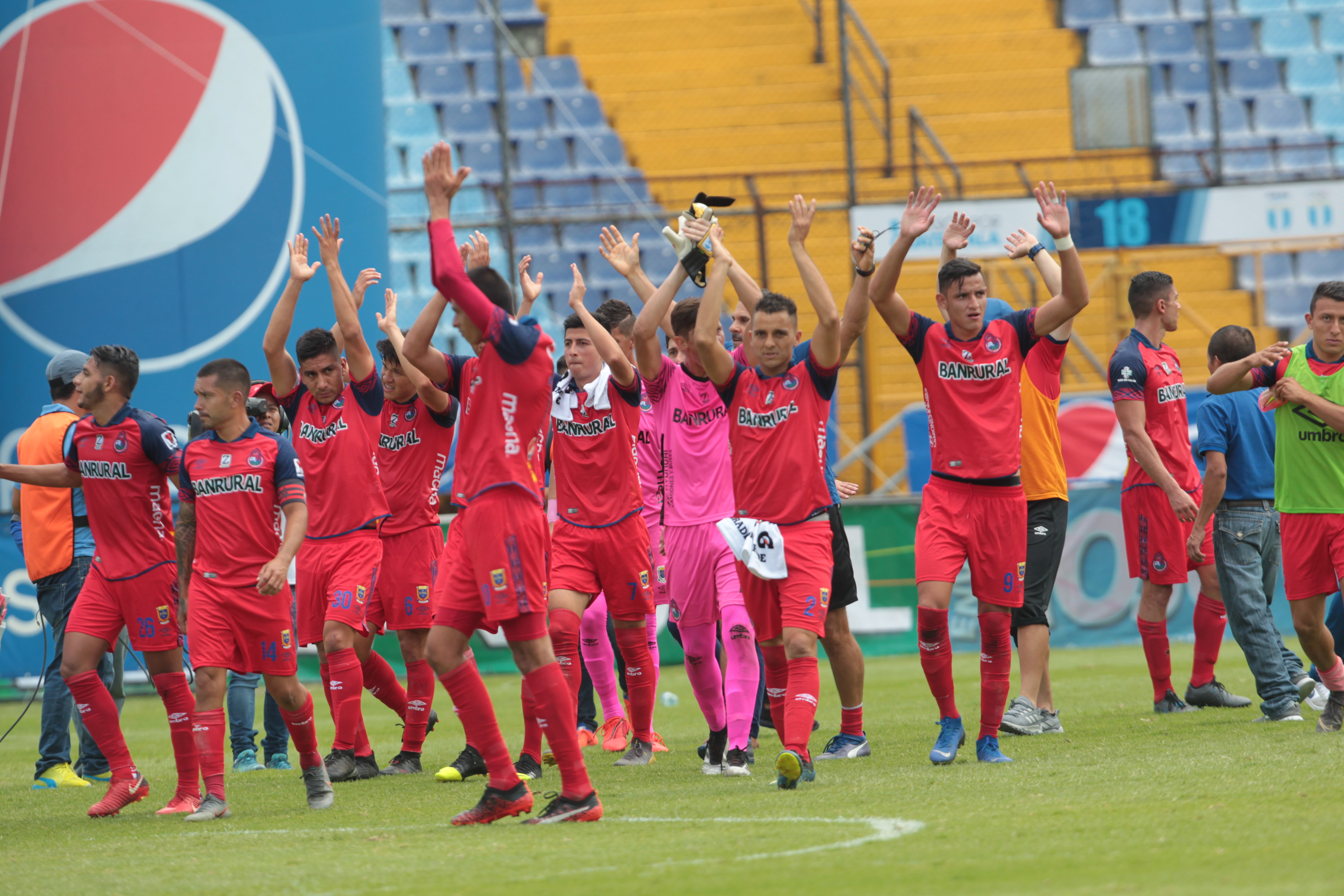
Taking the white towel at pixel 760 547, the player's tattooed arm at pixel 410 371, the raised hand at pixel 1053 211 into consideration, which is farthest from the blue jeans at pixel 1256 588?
the player's tattooed arm at pixel 410 371

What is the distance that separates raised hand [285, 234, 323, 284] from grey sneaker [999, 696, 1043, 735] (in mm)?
4751

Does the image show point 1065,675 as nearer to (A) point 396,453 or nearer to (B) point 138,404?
(A) point 396,453

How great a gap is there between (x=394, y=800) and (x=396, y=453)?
7.62 ft

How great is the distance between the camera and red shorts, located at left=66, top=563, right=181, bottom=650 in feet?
24.0

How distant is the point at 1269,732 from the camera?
26.3 feet

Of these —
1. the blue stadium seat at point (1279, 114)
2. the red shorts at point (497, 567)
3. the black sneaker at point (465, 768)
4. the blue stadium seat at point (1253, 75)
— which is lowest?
the black sneaker at point (465, 768)

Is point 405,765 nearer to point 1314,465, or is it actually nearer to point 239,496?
point 239,496

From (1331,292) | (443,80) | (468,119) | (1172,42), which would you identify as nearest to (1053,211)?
(1331,292)

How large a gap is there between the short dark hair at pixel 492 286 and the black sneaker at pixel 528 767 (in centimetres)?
274

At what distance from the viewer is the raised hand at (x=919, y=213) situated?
7148 mm

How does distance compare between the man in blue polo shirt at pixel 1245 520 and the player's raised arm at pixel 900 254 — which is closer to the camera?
the player's raised arm at pixel 900 254

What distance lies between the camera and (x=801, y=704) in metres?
6.74

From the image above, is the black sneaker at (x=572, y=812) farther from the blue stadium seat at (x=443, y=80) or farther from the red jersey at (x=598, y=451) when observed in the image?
the blue stadium seat at (x=443, y=80)

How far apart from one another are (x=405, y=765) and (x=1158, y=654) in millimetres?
4834
